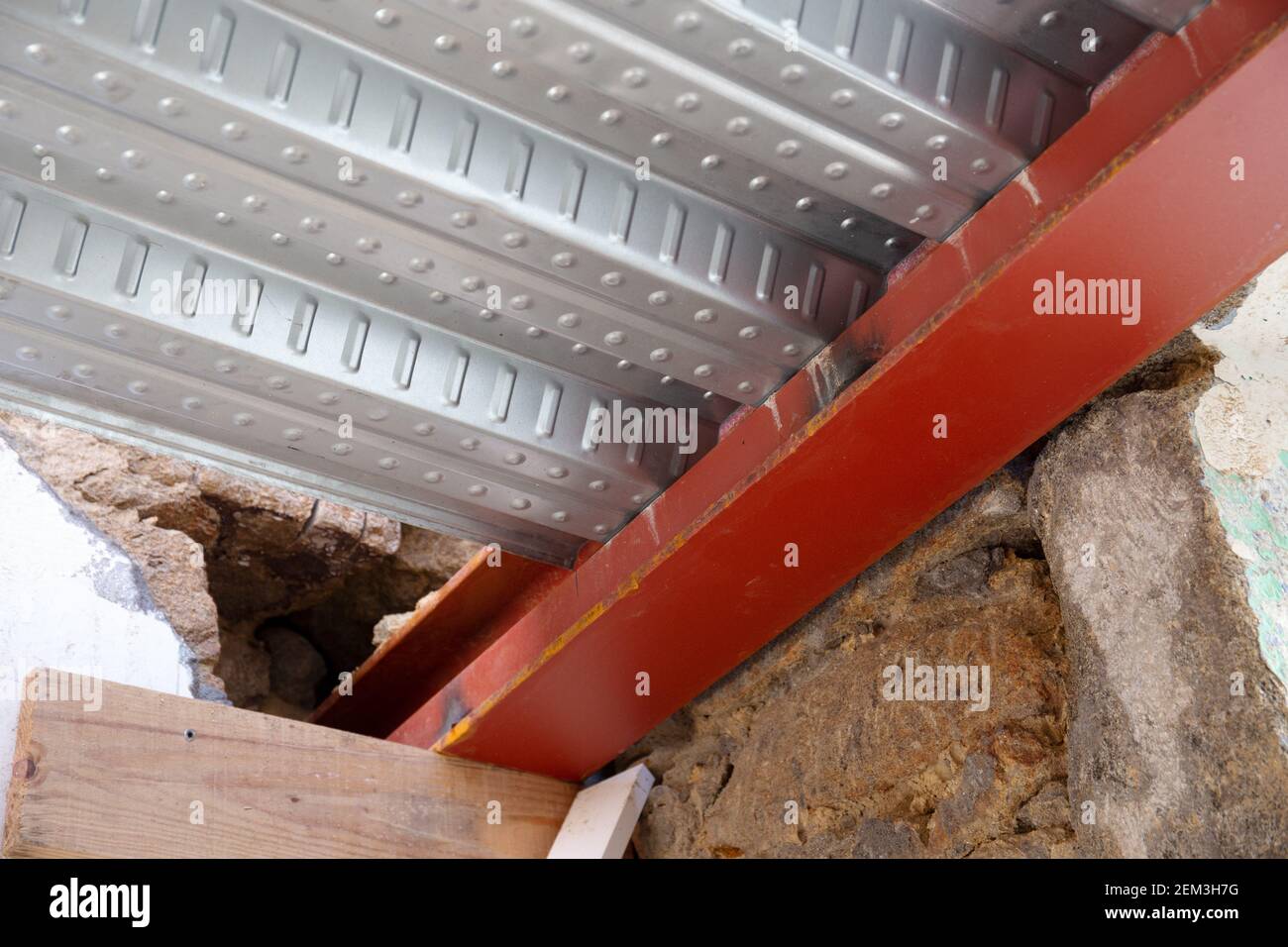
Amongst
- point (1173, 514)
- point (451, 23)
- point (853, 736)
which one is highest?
point (451, 23)

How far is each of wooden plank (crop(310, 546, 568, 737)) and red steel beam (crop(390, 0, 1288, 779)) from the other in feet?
0.62

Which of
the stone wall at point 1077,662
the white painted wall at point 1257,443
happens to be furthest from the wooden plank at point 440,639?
the white painted wall at point 1257,443

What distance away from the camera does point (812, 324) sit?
2.11 meters

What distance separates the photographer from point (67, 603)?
296 centimetres

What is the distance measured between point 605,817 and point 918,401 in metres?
1.23

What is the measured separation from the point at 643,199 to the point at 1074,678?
3.13 ft

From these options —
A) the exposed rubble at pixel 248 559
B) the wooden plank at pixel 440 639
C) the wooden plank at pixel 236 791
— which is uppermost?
the exposed rubble at pixel 248 559

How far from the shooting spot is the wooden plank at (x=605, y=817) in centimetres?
274

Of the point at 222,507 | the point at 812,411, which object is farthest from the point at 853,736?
the point at 222,507

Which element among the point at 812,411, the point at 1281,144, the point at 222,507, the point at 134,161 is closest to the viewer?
the point at 1281,144

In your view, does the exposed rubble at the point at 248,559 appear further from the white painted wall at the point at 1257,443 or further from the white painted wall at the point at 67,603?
the white painted wall at the point at 1257,443

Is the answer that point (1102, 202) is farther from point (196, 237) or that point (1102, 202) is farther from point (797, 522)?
point (196, 237)

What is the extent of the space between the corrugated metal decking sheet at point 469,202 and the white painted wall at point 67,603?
927mm

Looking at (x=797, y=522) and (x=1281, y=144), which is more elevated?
(x=1281, y=144)
